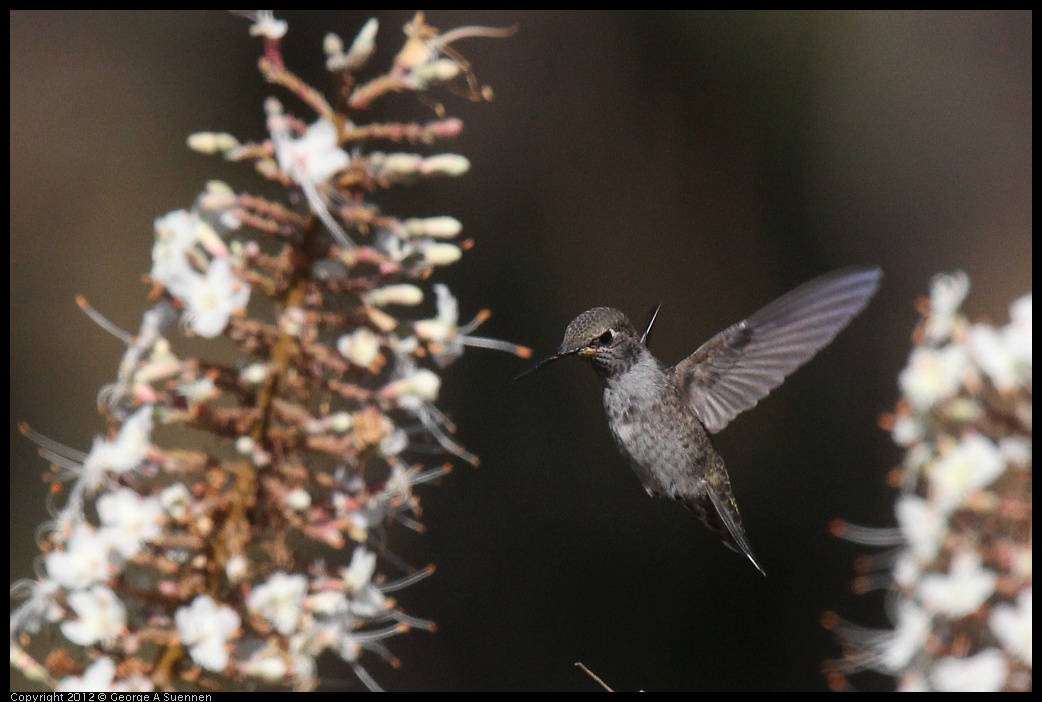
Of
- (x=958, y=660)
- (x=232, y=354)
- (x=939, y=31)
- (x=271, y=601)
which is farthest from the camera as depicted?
(x=939, y=31)

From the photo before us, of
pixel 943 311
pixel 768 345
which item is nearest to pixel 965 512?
pixel 943 311

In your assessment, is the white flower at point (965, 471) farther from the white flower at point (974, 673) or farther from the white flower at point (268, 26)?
the white flower at point (268, 26)

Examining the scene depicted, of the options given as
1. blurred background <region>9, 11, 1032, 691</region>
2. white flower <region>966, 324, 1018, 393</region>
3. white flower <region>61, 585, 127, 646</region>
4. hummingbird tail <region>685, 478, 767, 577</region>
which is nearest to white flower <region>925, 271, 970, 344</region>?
white flower <region>966, 324, 1018, 393</region>

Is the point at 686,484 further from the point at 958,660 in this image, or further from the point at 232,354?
the point at 232,354

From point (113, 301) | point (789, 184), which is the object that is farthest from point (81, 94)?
point (789, 184)

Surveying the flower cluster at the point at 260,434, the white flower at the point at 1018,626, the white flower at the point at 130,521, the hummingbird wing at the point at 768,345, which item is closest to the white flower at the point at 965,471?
the white flower at the point at 1018,626

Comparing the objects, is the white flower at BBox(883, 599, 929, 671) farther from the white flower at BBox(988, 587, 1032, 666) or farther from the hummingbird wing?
the hummingbird wing
